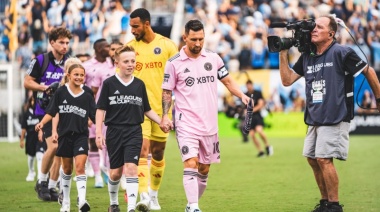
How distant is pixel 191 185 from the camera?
11211 mm

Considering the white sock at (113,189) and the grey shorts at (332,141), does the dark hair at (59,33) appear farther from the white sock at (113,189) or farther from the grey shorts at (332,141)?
the grey shorts at (332,141)

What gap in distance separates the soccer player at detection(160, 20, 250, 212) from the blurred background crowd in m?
22.2

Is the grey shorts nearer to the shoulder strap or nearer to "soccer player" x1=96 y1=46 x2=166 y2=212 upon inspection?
"soccer player" x1=96 y1=46 x2=166 y2=212

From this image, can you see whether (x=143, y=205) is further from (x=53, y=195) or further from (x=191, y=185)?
(x=53, y=195)

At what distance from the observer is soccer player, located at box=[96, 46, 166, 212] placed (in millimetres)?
11484

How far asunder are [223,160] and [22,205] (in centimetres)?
1048

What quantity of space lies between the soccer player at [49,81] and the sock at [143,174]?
1.80m

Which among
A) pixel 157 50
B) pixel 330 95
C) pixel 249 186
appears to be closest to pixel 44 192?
pixel 157 50

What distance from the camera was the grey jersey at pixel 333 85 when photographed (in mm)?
11617

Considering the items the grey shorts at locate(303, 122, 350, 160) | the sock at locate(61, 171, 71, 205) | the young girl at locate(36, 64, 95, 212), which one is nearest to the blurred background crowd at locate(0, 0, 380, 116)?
the young girl at locate(36, 64, 95, 212)

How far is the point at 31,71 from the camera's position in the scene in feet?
47.2

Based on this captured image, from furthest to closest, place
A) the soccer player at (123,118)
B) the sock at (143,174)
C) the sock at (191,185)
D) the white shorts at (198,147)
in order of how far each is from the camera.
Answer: the sock at (143,174) < the soccer player at (123,118) < the white shorts at (198,147) < the sock at (191,185)

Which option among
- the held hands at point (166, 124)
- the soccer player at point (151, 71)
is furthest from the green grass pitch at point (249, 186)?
the held hands at point (166, 124)

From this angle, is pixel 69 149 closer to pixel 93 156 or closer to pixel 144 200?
pixel 144 200
